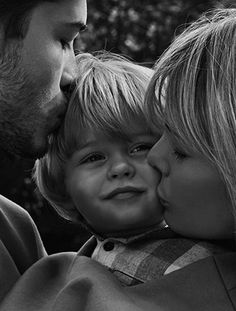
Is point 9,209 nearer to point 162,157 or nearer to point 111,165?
point 111,165

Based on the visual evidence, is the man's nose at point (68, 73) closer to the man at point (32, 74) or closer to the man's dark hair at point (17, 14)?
the man at point (32, 74)

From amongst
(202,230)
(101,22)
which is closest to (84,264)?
(202,230)

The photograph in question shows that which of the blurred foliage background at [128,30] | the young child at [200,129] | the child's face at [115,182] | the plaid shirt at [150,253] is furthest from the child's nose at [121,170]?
the blurred foliage background at [128,30]

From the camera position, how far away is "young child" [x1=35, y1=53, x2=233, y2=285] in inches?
107

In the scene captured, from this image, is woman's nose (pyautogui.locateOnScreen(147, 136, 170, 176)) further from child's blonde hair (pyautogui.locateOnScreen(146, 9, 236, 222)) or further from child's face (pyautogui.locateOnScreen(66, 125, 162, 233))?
child's face (pyautogui.locateOnScreen(66, 125, 162, 233))

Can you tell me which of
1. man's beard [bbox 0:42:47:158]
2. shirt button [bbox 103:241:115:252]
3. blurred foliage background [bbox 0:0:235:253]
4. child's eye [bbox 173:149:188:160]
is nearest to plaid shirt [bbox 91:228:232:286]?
shirt button [bbox 103:241:115:252]

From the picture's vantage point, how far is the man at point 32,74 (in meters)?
2.85

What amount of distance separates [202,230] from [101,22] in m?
6.68

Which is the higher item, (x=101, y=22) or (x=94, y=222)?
(x=94, y=222)

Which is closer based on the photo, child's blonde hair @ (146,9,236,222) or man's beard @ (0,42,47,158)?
child's blonde hair @ (146,9,236,222)

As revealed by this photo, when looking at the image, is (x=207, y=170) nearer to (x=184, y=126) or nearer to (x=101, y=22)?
(x=184, y=126)

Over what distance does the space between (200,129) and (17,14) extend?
883mm

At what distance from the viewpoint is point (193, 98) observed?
228cm

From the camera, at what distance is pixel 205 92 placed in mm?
2273
